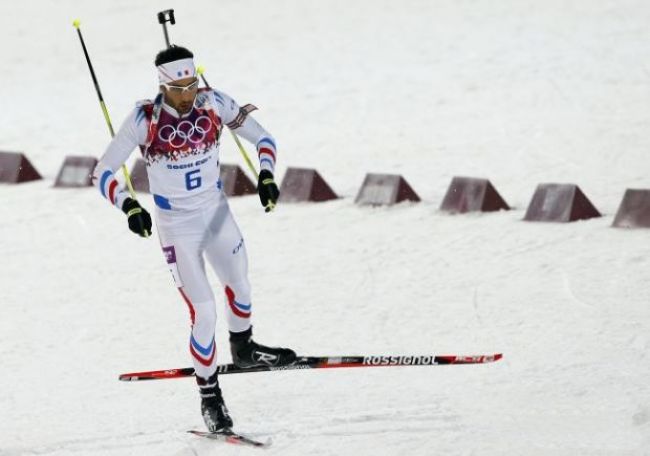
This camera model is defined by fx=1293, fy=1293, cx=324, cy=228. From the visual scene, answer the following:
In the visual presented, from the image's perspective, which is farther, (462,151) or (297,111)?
(297,111)

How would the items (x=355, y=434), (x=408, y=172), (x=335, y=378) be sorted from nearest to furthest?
(x=355, y=434), (x=335, y=378), (x=408, y=172)

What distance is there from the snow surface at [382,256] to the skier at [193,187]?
0.64 meters

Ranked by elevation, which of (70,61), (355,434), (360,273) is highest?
(355,434)

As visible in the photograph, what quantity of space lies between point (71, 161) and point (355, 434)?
7.61 meters

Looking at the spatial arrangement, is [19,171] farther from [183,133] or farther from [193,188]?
[183,133]

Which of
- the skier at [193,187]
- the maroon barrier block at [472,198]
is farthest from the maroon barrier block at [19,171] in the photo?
the skier at [193,187]

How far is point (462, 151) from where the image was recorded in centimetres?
1335

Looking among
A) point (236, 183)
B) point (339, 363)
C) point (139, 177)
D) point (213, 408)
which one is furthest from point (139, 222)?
point (139, 177)

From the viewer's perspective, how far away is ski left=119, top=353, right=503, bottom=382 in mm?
7324

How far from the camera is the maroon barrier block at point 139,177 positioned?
13.2 meters

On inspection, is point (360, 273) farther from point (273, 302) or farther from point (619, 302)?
point (619, 302)

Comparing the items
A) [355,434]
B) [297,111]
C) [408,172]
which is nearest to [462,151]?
[408,172]

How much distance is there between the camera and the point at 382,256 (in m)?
10.4

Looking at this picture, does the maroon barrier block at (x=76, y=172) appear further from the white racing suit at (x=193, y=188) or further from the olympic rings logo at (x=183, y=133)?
the olympic rings logo at (x=183, y=133)
